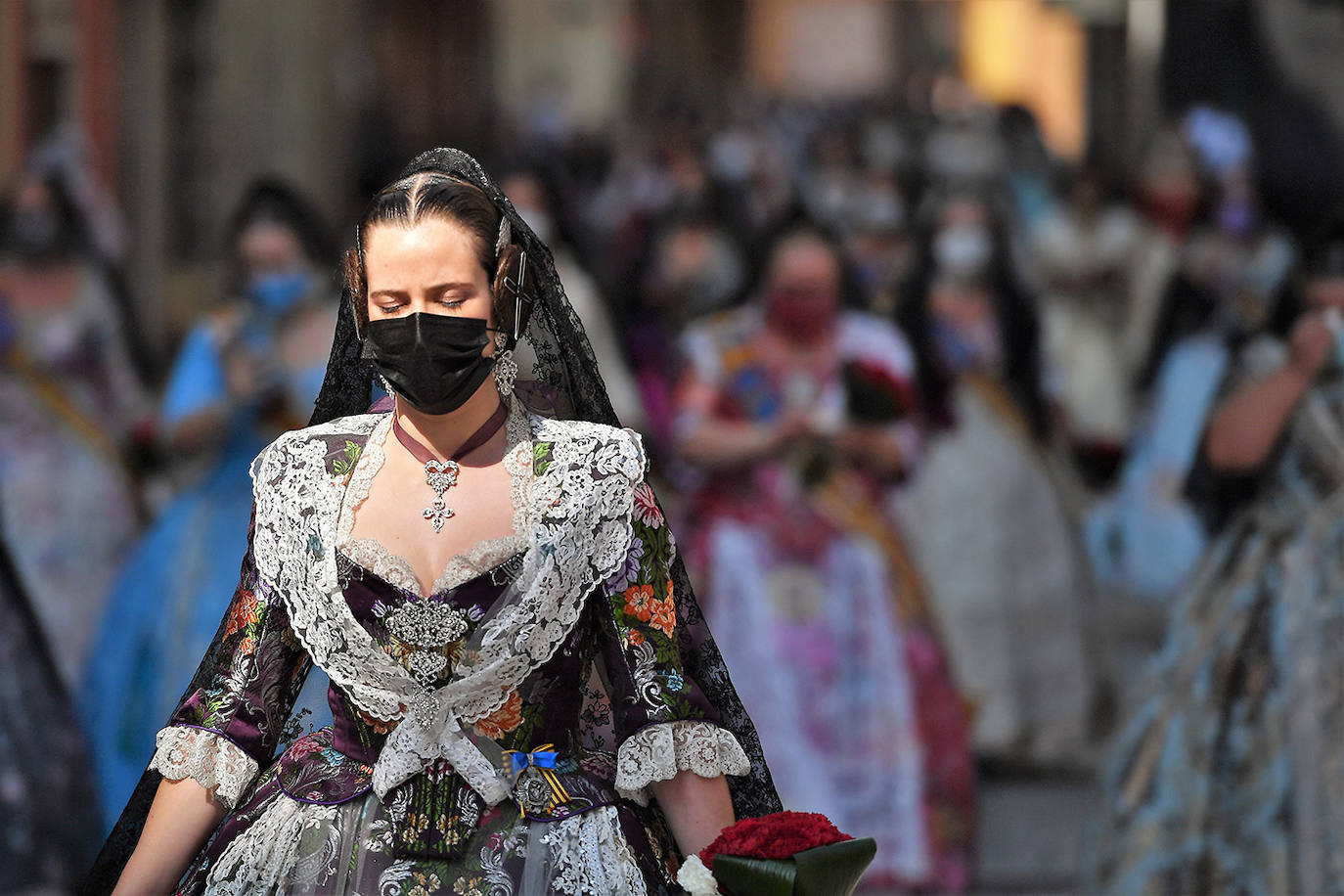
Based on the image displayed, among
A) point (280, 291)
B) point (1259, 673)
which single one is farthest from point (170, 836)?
point (280, 291)

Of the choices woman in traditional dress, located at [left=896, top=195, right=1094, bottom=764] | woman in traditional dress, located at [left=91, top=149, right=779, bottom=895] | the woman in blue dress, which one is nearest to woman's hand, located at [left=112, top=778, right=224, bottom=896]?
woman in traditional dress, located at [left=91, top=149, right=779, bottom=895]

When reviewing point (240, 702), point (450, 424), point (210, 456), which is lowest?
point (210, 456)

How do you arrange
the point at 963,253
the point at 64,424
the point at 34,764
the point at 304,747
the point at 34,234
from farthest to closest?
the point at 963,253
the point at 34,234
the point at 64,424
the point at 34,764
the point at 304,747

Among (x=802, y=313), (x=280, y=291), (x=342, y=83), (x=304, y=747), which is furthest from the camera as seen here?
(x=342, y=83)

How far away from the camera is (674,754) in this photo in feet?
10.0

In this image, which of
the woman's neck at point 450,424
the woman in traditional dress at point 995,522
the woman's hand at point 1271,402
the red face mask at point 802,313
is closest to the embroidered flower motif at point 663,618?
the woman's neck at point 450,424

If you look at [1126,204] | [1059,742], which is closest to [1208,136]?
[1126,204]

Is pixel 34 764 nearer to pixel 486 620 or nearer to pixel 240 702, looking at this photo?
pixel 240 702

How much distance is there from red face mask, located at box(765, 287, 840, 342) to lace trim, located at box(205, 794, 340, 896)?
15.6 feet

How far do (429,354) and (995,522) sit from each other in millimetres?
6712

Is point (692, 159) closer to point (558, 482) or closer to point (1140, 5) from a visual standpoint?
point (1140, 5)

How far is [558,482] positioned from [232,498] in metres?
4.59

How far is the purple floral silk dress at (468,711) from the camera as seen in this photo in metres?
3.03

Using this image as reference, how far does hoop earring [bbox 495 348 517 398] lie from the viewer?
126 inches
